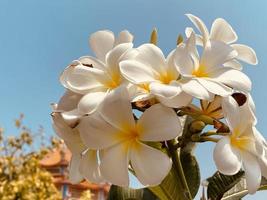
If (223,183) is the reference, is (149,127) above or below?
above

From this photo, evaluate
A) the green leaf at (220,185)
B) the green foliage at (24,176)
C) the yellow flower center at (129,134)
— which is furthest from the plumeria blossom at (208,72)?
the green foliage at (24,176)

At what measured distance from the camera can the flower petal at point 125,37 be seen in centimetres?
74

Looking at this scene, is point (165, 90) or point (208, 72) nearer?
point (165, 90)

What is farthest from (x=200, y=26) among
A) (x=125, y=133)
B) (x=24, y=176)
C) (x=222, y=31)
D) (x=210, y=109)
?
(x=24, y=176)

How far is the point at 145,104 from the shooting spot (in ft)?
2.14

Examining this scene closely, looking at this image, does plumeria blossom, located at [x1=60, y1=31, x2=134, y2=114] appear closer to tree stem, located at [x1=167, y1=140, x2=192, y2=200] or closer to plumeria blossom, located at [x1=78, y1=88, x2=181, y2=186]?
plumeria blossom, located at [x1=78, y1=88, x2=181, y2=186]

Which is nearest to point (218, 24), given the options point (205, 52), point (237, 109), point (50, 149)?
point (205, 52)

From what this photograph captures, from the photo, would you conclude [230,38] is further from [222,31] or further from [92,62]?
[92,62]

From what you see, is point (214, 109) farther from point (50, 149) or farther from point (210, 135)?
point (50, 149)

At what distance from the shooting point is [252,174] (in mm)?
640

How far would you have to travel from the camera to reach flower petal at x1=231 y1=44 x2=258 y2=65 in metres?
0.81

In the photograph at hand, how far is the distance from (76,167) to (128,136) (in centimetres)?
16

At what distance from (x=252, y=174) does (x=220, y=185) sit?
198 millimetres

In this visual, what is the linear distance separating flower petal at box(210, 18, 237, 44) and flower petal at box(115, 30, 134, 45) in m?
0.18
